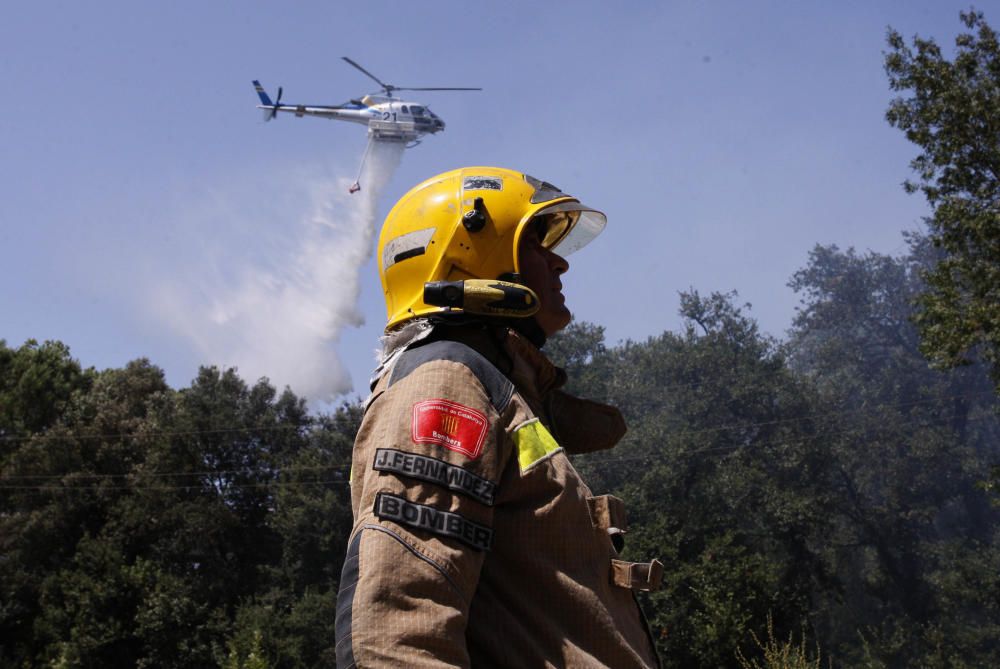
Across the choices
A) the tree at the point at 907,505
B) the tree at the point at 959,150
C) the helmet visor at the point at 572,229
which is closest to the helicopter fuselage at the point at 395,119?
the tree at the point at 907,505

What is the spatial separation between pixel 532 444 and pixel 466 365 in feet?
0.71

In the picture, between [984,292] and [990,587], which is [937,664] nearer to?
[990,587]

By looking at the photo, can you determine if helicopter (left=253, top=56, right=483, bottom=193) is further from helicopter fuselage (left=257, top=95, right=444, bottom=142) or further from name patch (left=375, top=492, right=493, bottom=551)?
name patch (left=375, top=492, right=493, bottom=551)

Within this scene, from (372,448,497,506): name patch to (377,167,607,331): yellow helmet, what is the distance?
1.68ft

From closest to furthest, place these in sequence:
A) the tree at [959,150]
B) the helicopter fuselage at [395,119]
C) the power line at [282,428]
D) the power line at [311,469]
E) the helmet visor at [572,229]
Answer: the helmet visor at [572,229] → the tree at [959,150] → the power line at [311,469] → the power line at [282,428] → the helicopter fuselage at [395,119]

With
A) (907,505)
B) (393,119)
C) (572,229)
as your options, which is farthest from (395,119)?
(572,229)

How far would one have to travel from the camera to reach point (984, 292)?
2000 cm

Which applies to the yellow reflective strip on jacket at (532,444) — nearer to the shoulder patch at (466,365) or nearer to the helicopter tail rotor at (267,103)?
the shoulder patch at (466,365)

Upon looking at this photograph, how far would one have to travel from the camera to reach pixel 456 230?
2.54 meters

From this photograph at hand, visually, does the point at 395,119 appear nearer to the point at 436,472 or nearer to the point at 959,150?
the point at 959,150

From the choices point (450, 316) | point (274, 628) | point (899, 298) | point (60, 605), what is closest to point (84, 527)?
point (60, 605)

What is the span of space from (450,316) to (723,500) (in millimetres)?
45904

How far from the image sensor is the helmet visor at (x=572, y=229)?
3131mm

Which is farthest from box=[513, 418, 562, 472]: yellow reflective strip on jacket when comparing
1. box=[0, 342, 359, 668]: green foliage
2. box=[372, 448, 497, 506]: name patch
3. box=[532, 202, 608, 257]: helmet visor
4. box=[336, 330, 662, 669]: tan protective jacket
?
box=[0, 342, 359, 668]: green foliage
